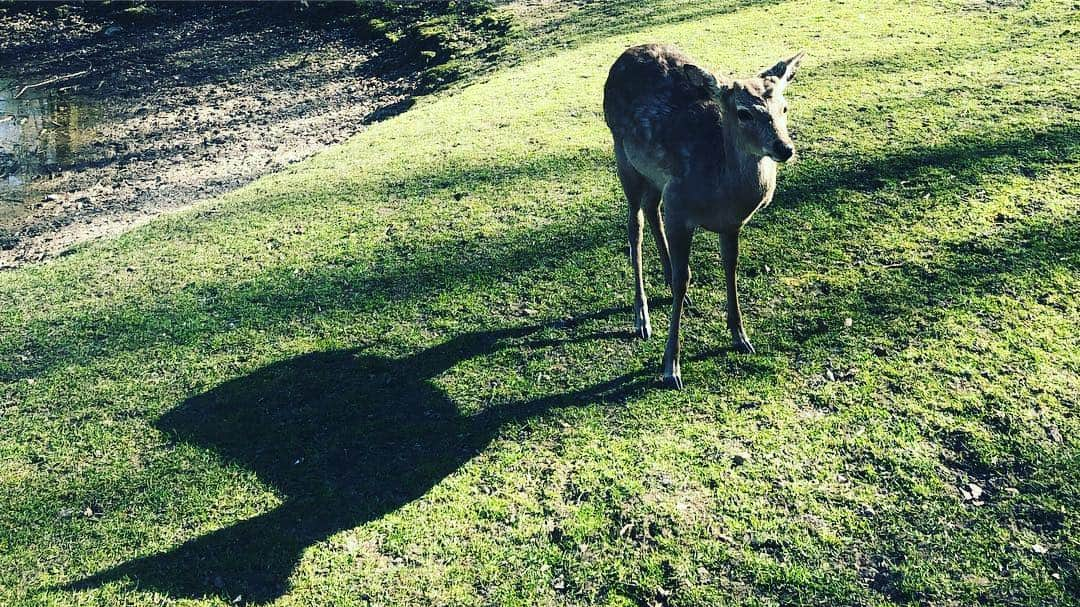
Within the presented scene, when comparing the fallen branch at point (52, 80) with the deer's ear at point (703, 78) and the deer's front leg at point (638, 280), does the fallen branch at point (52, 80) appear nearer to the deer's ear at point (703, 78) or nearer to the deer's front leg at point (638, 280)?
the deer's front leg at point (638, 280)

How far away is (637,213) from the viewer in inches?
246

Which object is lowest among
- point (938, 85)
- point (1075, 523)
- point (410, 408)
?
point (1075, 523)

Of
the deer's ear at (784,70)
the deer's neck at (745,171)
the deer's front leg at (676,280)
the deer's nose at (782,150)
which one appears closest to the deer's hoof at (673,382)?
the deer's front leg at (676,280)

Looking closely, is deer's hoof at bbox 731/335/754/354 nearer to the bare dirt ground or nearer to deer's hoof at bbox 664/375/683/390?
deer's hoof at bbox 664/375/683/390

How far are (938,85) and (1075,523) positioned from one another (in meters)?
6.73

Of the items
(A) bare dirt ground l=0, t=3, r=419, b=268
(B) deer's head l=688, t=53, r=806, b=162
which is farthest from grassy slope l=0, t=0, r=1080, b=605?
(A) bare dirt ground l=0, t=3, r=419, b=268

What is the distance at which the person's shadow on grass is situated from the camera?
4.63 m

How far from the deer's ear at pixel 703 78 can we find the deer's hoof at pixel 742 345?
6.14 feet

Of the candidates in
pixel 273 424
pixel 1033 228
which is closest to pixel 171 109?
pixel 273 424

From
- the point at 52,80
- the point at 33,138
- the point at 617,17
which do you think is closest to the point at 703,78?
the point at 617,17

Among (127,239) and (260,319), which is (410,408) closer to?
(260,319)

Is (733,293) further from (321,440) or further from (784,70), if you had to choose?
(321,440)

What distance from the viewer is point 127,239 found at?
9.16 metres

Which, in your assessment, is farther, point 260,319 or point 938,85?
point 938,85
